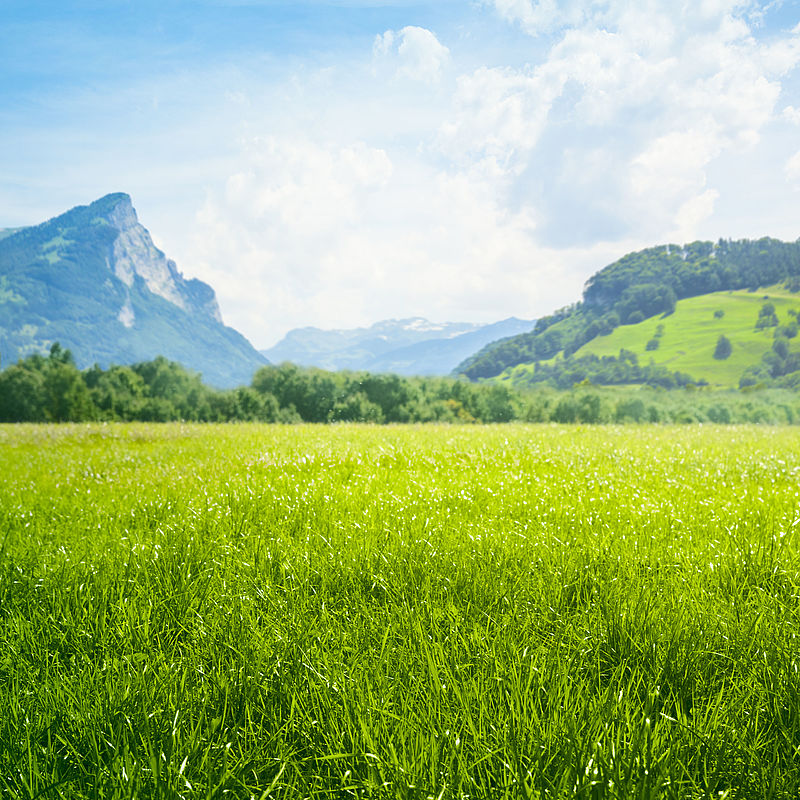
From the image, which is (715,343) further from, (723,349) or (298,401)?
(298,401)

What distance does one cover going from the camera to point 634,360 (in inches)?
7092

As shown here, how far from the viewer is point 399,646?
2.88 metres

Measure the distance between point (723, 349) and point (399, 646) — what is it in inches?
7643

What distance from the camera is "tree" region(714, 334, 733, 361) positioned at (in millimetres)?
161625

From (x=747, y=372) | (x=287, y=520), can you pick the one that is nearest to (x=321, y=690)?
(x=287, y=520)

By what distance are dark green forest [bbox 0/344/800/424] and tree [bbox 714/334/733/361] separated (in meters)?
101

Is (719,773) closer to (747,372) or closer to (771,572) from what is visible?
(771,572)

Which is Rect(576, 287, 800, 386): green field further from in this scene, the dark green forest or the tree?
the dark green forest

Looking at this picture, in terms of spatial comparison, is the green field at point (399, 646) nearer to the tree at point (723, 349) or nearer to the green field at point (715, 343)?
the green field at point (715, 343)

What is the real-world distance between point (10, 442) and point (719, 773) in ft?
59.7

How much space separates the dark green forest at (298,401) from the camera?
5397cm

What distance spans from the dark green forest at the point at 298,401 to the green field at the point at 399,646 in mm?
43119

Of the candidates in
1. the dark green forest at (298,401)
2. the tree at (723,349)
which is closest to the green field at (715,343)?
the tree at (723,349)

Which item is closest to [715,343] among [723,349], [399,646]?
[723,349]
